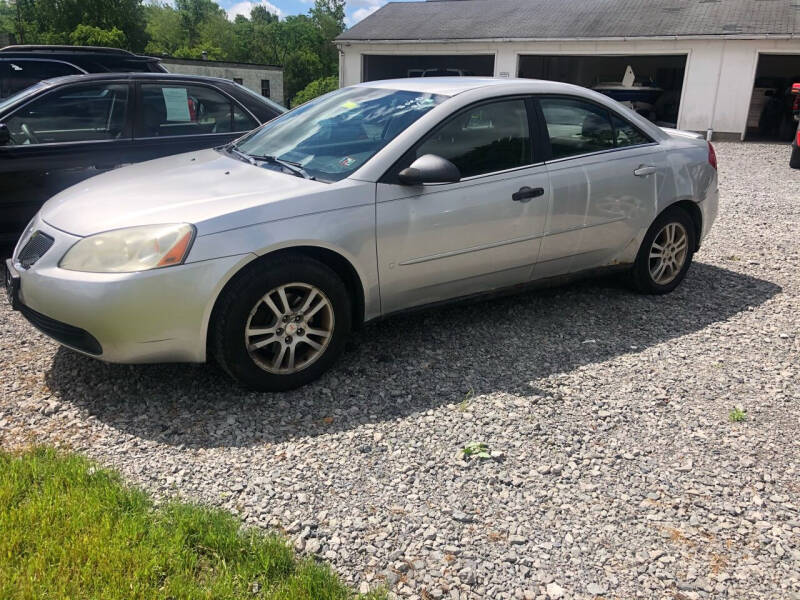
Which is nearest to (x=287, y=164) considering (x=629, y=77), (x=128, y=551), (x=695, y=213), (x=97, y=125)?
(x=128, y=551)

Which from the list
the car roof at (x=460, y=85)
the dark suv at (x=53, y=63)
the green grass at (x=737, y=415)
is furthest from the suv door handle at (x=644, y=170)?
the dark suv at (x=53, y=63)

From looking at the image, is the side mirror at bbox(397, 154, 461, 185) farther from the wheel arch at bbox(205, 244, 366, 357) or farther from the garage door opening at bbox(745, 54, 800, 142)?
the garage door opening at bbox(745, 54, 800, 142)

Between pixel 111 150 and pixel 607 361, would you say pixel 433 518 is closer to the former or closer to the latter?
pixel 607 361

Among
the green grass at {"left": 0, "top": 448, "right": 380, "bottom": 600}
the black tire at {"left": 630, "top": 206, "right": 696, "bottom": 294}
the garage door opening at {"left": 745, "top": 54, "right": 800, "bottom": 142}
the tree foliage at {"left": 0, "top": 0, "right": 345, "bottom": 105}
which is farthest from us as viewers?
the tree foliage at {"left": 0, "top": 0, "right": 345, "bottom": 105}

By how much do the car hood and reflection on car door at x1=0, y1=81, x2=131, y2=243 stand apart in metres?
1.67

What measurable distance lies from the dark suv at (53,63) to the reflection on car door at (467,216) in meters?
5.36

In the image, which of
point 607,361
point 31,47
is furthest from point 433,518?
point 31,47

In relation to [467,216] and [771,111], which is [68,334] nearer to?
[467,216]

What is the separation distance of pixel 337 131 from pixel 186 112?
2.59 m

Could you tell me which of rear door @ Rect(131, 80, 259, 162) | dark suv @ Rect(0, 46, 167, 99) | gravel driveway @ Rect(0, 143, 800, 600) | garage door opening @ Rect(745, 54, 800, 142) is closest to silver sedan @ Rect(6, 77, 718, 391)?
gravel driveway @ Rect(0, 143, 800, 600)

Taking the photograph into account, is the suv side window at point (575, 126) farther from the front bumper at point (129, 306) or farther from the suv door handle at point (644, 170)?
the front bumper at point (129, 306)

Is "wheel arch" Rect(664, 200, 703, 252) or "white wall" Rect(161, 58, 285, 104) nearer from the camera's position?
"wheel arch" Rect(664, 200, 703, 252)

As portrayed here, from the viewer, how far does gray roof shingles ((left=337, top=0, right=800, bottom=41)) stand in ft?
70.1

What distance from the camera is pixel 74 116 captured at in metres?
5.97
